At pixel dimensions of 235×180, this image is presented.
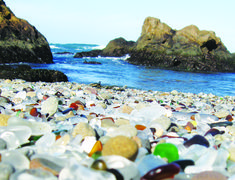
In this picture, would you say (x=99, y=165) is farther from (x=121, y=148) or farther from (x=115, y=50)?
(x=115, y=50)

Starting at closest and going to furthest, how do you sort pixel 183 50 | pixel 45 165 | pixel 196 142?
pixel 45 165 → pixel 196 142 → pixel 183 50

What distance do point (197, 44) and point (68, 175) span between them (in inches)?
971

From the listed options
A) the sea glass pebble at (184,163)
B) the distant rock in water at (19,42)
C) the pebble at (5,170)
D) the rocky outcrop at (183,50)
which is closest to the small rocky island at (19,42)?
the distant rock in water at (19,42)

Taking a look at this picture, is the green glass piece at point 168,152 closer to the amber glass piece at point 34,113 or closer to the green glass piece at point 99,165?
the green glass piece at point 99,165

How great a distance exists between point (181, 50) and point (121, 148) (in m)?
22.9

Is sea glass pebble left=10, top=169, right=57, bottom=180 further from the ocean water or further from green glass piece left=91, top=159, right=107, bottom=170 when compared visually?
the ocean water

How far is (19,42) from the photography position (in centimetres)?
1620

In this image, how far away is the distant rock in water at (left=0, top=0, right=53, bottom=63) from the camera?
591 inches

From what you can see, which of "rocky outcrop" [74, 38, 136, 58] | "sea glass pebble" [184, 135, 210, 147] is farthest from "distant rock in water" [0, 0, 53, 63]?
"sea glass pebble" [184, 135, 210, 147]

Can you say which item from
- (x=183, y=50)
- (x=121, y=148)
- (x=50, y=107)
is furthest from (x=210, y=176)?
(x=183, y=50)

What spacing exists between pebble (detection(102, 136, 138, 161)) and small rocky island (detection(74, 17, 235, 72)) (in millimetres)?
20565

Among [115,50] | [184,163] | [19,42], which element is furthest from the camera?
[115,50]

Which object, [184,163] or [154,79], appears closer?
[184,163]

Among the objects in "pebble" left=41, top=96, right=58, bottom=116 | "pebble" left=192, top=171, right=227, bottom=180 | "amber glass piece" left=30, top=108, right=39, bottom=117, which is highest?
"pebble" left=192, top=171, right=227, bottom=180
